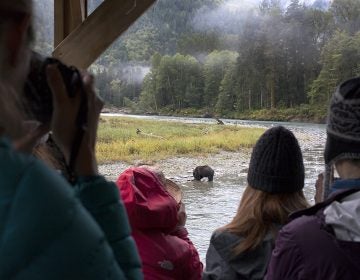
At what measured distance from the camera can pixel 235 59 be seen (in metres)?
3.08

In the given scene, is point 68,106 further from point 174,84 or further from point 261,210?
point 174,84

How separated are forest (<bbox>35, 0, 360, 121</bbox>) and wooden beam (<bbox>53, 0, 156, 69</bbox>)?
714 millimetres

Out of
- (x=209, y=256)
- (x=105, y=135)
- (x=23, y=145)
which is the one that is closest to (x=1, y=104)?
(x=23, y=145)

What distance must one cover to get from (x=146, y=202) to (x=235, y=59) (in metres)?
1.58

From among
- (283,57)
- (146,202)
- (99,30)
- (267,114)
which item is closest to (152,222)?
(146,202)

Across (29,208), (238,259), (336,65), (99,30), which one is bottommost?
(238,259)

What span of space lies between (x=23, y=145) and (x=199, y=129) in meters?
2.87

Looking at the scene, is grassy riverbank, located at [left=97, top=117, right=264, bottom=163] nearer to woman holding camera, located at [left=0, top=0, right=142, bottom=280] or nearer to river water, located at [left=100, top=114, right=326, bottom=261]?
river water, located at [left=100, top=114, right=326, bottom=261]

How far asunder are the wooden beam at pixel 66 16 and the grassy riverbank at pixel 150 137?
44.3 inches

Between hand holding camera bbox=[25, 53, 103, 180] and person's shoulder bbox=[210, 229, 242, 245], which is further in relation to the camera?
person's shoulder bbox=[210, 229, 242, 245]

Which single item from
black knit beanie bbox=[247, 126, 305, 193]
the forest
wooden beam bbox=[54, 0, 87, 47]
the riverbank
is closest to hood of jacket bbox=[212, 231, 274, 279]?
black knit beanie bbox=[247, 126, 305, 193]

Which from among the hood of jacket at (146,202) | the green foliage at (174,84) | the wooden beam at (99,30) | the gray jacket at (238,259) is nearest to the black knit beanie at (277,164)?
the gray jacket at (238,259)

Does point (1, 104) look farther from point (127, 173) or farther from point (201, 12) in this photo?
point (201, 12)

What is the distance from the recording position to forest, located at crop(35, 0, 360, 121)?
114 inches
